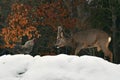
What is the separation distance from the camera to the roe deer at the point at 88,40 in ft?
53.5

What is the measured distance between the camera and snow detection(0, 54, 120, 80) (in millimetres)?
5223

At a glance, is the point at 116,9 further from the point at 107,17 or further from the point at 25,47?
the point at 25,47

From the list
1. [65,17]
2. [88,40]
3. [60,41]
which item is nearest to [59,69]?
[88,40]

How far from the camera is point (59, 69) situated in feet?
17.6

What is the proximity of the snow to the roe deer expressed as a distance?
10.6 metres

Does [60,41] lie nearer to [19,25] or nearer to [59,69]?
[19,25]

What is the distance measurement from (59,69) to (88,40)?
1118 cm

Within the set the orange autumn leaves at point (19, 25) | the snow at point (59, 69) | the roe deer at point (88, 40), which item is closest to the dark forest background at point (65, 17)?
the orange autumn leaves at point (19, 25)

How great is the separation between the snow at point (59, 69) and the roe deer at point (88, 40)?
1063cm

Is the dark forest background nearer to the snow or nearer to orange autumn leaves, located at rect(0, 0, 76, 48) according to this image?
orange autumn leaves, located at rect(0, 0, 76, 48)

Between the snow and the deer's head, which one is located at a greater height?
the snow

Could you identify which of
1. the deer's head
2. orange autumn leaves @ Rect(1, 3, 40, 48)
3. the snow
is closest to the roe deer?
the deer's head

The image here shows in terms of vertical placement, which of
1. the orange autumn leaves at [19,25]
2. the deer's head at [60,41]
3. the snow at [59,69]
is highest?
the snow at [59,69]

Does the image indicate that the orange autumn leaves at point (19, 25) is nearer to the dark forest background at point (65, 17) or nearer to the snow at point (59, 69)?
the dark forest background at point (65, 17)
